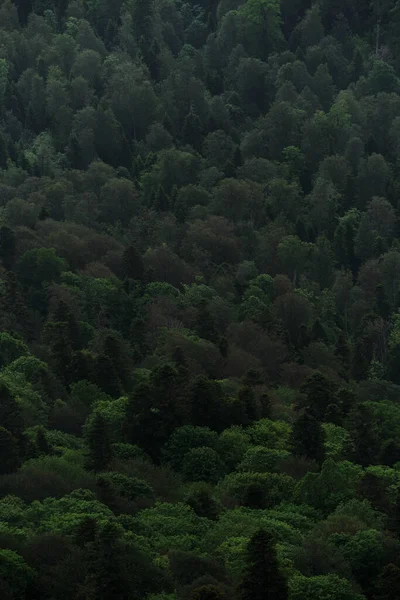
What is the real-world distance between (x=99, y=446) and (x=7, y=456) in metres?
5.41

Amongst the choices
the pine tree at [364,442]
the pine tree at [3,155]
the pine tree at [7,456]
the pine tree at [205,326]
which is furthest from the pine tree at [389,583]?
the pine tree at [3,155]

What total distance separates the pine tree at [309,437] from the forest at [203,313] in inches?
4.6

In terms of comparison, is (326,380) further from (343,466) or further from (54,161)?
(54,161)

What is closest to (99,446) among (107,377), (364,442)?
(364,442)

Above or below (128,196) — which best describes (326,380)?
below

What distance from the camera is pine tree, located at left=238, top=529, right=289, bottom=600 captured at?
55.6 metres

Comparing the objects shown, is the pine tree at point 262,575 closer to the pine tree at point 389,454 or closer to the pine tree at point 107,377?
the pine tree at point 389,454

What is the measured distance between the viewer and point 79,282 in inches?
4779

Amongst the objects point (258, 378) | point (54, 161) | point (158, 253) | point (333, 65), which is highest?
point (333, 65)

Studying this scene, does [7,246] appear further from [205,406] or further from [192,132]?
[192,132]

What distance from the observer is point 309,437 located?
83.9m

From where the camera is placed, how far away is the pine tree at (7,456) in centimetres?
7512

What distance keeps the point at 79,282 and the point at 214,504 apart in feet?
174

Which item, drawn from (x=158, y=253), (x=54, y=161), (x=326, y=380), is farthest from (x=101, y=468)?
(x=54, y=161)
